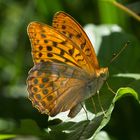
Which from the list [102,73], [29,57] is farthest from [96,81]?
[29,57]

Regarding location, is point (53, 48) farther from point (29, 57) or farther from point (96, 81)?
point (29, 57)

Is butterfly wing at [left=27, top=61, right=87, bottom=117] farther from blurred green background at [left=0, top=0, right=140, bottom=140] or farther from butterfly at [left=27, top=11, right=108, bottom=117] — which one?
blurred green background at [left=0, top=0, right=140, bottom=140]

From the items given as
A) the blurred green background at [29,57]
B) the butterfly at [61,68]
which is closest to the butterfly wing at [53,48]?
the butterfly at [61,68]

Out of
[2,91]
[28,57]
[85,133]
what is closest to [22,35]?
[28,57]

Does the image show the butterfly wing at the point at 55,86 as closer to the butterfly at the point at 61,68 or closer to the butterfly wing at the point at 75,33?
the butterfly at the point at 61,68

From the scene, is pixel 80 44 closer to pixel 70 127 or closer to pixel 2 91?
pixel 70 127
